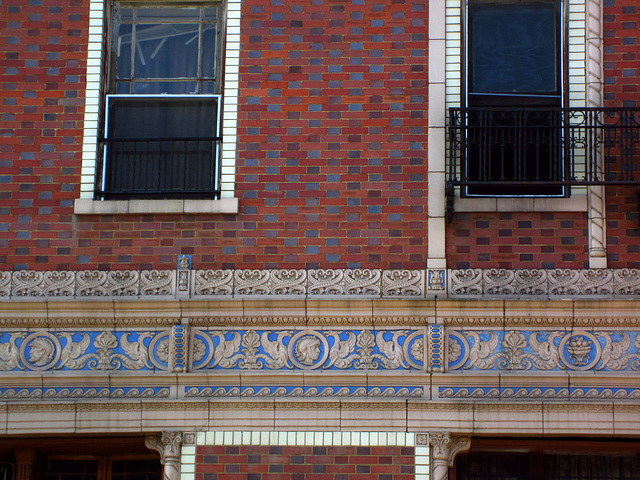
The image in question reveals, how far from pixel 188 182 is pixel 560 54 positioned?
4.08 metres

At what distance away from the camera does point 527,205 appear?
11.1 meters

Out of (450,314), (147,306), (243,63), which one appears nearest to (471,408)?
(450,314)

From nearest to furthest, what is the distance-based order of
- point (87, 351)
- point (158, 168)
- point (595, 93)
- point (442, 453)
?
point (442, 453)
point (87, 351)
point (595, 93)
point (158, 168)

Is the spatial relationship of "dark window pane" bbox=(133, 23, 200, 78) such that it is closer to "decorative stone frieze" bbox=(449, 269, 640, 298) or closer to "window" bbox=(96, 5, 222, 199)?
"window" bbox=(96, 5, 222, 199)

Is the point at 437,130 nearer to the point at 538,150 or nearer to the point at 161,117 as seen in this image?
the point at 538,150

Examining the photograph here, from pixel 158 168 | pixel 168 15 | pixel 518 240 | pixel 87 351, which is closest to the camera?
pixel 87 351

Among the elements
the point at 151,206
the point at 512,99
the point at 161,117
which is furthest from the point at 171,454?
the point at 512,99

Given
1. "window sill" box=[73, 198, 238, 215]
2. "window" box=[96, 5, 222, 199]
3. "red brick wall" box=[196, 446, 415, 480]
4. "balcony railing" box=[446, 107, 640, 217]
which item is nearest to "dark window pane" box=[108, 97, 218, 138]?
"window" box=[96, 5, 222, 199]

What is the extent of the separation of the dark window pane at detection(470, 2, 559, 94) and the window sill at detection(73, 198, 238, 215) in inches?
113

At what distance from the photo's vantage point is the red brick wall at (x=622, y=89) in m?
11.0

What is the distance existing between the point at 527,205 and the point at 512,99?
4.19ft

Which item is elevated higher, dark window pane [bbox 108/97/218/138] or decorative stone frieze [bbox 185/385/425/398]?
dark window pane [bbox 108/97/218/138]

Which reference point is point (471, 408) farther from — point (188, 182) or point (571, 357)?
point (188, 182)

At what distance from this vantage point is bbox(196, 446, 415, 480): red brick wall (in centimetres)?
1054
